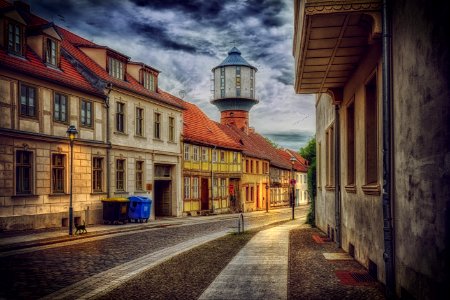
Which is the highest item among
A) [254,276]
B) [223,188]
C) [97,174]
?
[97,174]

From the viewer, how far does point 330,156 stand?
1623 cm

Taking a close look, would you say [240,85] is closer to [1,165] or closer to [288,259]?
[1,165]

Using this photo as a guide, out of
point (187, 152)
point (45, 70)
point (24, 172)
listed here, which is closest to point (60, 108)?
point (45, 70)

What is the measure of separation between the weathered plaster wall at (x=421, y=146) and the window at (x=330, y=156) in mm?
8820

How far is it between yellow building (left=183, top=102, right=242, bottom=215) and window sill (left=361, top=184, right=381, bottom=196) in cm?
2246

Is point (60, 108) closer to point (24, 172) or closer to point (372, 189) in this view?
point (24, 172)

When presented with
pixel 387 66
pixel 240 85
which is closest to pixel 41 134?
pixel 387 66

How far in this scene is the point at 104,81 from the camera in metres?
24.8

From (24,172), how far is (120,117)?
7.94m

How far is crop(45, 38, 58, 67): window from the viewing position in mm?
21953

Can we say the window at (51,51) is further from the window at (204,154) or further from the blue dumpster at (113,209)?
the window at (204,154)

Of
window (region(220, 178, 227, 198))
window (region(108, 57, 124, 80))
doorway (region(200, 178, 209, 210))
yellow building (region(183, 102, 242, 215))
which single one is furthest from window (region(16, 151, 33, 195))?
window (region(220, 178, 227, 198))

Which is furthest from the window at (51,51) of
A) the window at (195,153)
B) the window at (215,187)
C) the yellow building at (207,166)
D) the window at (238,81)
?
the window at (238,81)

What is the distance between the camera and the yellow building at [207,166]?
35281 millimetres
